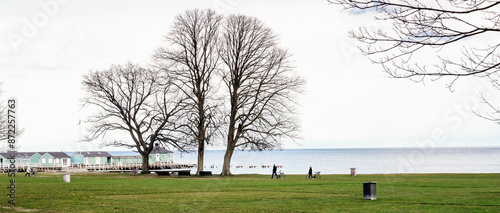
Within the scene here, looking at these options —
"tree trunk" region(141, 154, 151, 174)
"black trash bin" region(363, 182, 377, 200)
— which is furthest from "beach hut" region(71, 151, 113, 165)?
"black trash bin" region(363, 182, 377, 200)

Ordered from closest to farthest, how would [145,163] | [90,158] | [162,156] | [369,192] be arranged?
[369,192] < [145,163] < [90,158] < [162,156]

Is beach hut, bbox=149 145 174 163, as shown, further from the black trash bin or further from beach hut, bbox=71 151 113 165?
the black trash bin

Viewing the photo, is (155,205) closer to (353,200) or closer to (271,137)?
(353,200)

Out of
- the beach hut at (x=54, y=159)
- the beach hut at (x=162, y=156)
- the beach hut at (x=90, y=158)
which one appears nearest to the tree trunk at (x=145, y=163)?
the beach hut at (x=54, y=159)

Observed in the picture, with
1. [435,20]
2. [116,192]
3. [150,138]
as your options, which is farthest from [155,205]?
[150,138]

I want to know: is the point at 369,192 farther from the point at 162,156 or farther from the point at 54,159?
the point at 162,156

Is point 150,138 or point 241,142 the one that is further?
point 150,138

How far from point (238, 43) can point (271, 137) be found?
1009 cm

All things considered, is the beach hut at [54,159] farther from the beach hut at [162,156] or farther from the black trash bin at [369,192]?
the black trash bin at [369,192]

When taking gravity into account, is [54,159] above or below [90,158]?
above

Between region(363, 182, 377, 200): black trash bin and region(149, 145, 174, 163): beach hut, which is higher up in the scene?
region(363, 182, 377, 200): black trash bin

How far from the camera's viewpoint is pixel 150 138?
196 ft

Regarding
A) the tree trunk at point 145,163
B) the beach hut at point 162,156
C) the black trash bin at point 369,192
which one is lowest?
the beach hut at point 162,156

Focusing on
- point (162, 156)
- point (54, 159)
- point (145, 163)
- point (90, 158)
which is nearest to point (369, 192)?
point (145, 163)
